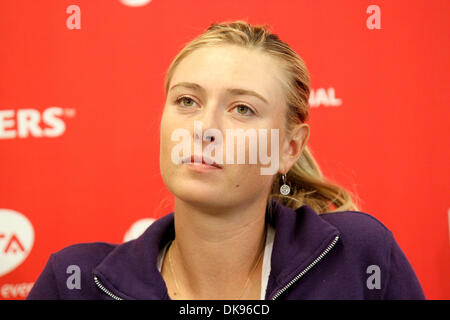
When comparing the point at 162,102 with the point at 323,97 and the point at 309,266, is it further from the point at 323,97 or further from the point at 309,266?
the point at 309,266

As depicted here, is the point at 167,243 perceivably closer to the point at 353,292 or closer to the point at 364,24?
the point at 353,292

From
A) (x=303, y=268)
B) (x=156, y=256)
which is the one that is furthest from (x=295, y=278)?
(x=156, y=256)

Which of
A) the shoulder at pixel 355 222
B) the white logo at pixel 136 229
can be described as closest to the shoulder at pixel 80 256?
the white logo at pixel 136 229

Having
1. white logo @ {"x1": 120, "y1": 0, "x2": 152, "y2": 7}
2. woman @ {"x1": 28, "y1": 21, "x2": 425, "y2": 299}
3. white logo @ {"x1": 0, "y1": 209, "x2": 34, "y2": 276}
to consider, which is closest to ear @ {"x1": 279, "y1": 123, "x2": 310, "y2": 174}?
woman @ {"x1": 28, "y1": 21, "x2": 425, "y2": 299}

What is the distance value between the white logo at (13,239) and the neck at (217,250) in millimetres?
738

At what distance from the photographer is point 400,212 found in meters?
1.75

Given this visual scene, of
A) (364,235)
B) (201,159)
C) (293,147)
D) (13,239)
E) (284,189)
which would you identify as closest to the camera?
(201,159)

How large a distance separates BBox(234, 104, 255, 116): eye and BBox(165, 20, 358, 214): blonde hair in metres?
0.14

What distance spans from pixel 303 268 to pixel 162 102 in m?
0.87

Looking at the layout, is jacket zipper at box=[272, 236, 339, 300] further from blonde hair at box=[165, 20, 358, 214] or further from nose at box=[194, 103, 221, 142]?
nose at box=[194, 103, 221, 142]

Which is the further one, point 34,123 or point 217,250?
point 34,123

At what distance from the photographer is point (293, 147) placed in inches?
51.2

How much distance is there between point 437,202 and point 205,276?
954 millimetres
